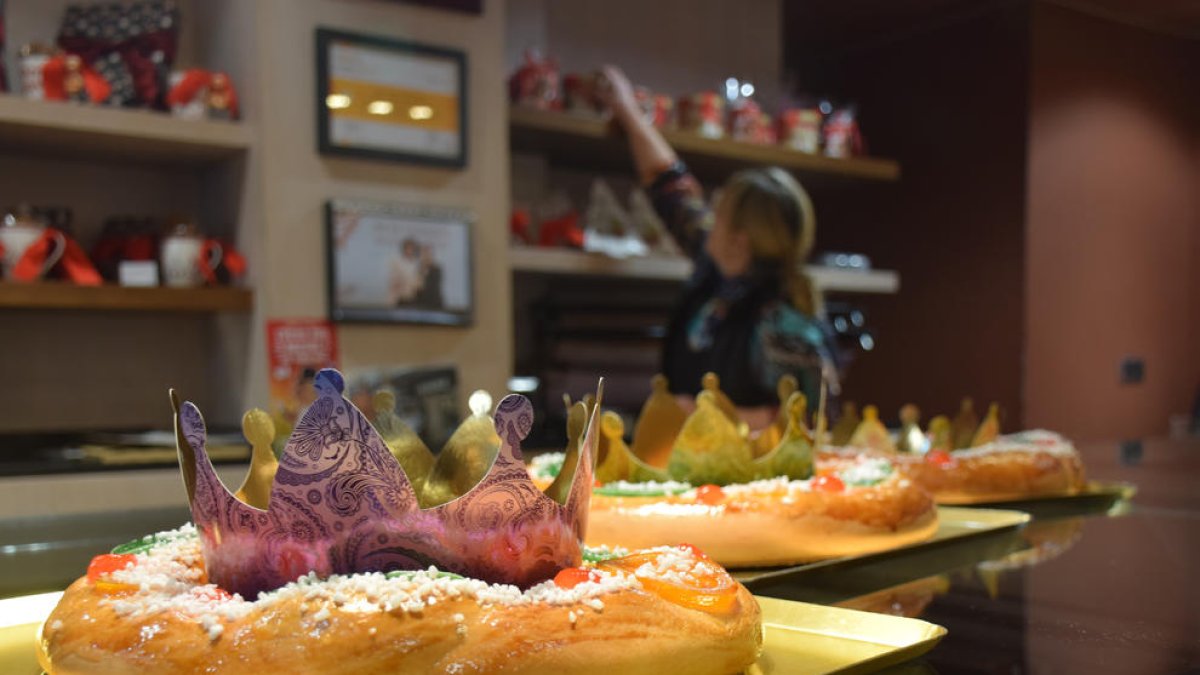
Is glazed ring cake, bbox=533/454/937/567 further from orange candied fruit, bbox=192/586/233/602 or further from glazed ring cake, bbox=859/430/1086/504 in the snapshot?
orange candied fruit, bbox=192/586/233/602

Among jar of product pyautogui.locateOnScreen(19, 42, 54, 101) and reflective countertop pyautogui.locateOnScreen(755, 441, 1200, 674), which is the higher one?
jar of product pyautogui.locateOnScreen(19, 42, 54, 101)

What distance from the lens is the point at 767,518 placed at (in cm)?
91

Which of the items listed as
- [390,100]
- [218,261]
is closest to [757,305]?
[390,100]

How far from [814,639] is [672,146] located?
8.49 ft

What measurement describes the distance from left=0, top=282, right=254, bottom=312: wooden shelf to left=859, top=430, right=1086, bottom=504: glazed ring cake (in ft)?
4.73

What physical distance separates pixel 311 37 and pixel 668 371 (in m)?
1.06

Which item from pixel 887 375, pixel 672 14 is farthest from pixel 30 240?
pixel 887 375

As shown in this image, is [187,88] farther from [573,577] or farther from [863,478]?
[573,577]

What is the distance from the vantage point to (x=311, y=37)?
7.67 feet

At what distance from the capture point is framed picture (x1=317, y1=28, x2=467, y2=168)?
2357 millimetres

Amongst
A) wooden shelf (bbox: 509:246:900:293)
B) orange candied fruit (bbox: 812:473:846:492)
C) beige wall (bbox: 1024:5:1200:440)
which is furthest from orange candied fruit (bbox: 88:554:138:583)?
beige wall (bbox: 1024:5:1200:440)

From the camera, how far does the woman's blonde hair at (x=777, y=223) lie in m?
2.23

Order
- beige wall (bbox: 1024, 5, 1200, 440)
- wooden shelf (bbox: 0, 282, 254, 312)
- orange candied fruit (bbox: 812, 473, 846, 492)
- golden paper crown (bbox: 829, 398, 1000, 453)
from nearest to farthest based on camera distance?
orange candied fruit (bbox: 812, 473, 846, 492), golden paper crown (bbox: 829, 398, 1000, 453), wooden shelf (bbox: 0, 282, 254, 312), beige wall (bbox: 1024, 5, 1200, 440)

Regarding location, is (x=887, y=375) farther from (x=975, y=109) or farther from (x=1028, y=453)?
(x=1028, y=453)
